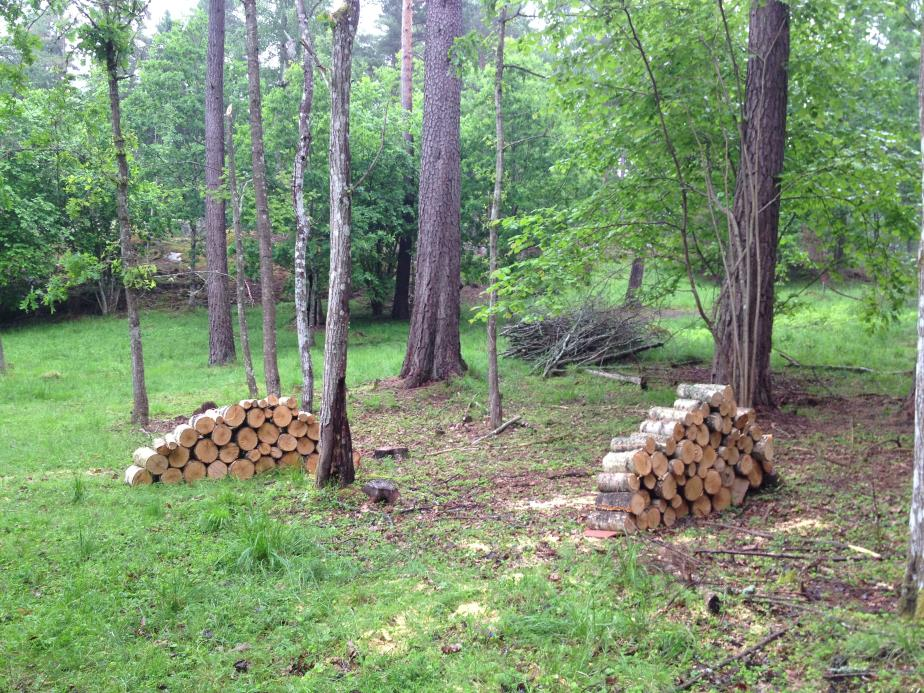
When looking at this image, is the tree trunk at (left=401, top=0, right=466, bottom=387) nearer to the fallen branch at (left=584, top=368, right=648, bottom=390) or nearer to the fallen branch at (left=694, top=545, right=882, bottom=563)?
the fallen branch at (left=584, top=368, right=648, bottom=390)

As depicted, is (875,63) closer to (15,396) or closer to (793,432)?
(793,432)

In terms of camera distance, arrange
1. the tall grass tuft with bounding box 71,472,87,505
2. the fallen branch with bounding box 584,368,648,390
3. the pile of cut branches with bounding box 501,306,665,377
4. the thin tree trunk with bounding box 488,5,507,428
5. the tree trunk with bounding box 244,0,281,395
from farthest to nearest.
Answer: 1. the pile of cut branches with bounding box 501,306,665,377
2. the fallen branch with bounding box 584,368,648,390
3. the tree trunk with bounding box 244,0,281,395
4. the thin tree trunk with bounding box 488,5,507,428
5. the tall grass tuft with bounding box 71,472,87,505

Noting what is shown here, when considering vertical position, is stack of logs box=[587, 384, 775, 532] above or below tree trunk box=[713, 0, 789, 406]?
below

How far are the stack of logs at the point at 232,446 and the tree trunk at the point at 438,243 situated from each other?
15.9 ft

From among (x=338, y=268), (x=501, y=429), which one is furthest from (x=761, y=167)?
(x=338, y=268)

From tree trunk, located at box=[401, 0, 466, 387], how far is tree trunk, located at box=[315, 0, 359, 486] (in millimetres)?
5791

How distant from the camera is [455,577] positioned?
481 centimetres

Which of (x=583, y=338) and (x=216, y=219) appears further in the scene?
(x=216, y=219)

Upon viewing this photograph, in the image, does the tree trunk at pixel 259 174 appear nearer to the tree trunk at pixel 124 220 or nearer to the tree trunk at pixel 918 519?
the tree trunk at pixel 124 220

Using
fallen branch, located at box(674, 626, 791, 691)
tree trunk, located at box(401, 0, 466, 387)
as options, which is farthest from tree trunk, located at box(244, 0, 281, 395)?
fallen branch, located at box(674, 626, 791, 691)

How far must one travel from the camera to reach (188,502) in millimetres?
6711

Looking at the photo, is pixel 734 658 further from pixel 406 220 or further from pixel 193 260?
pixel 193 260

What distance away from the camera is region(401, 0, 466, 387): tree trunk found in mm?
12844

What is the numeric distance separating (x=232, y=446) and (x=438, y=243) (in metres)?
6.30
